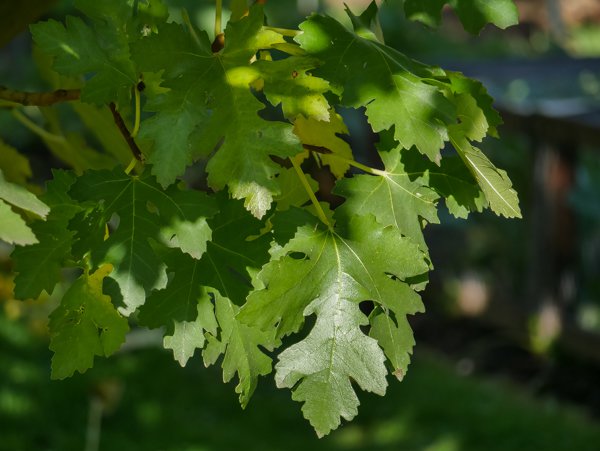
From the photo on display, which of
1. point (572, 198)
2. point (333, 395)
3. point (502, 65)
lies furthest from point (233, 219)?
point (502, 65)

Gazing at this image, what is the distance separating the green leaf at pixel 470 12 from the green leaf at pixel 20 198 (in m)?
0.48

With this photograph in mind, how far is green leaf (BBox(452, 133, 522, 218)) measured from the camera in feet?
3.65

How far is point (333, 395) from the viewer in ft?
3.49

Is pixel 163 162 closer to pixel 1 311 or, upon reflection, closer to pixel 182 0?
pixel 1 311

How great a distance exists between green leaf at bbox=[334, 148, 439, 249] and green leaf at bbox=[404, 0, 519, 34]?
0.18 m

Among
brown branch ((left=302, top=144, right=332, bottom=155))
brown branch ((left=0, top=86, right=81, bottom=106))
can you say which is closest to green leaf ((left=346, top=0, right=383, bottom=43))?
brown branch ((left=302, top=144, right=332, bottom=155))

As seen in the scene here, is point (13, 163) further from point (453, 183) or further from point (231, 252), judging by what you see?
point (453, 183)

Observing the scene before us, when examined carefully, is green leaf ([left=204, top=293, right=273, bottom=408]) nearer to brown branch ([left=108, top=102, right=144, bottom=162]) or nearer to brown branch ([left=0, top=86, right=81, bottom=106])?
brown branch ([left=108, top=102, right=144, bottom=162])

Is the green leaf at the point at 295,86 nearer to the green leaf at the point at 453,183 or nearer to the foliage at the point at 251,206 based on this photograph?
the foliage at the point at 251,206

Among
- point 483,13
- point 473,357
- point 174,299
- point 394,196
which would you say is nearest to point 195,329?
point 174,299

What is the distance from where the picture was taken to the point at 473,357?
7.20 m

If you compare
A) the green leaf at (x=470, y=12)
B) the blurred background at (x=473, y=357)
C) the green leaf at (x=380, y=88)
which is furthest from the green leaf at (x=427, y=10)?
the blurred background at (x=473, y=357)

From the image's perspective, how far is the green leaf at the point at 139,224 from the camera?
106 centimetres

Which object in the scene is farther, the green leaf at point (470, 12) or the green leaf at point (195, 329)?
the green leaf at point (470, 12)
